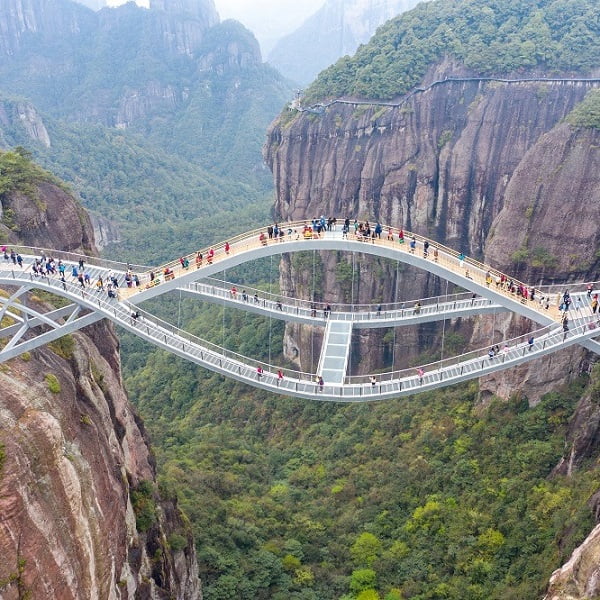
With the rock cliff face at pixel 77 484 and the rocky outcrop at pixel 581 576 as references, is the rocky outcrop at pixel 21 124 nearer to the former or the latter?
the rock cliff face at pixel 77 484

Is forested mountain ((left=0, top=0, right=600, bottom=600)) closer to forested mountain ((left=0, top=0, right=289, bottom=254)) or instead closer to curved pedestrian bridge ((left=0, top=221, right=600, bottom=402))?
curved pedestrian bridge ((left=0, top=221, right=600, bottom=402))

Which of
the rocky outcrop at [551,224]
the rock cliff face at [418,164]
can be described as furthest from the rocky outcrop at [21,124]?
the rocky outcrop at [551,224]

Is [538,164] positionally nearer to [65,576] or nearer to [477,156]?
[477,156]

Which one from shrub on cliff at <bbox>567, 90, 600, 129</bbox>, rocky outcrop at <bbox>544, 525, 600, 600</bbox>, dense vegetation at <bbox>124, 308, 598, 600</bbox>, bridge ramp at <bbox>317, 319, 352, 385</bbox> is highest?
shrub on cliff at <bbox>567, 90, 600, 129</bbox>

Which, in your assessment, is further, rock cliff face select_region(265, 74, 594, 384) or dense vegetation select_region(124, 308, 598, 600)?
rock cliff face select_region(265, 74, 594, 384)

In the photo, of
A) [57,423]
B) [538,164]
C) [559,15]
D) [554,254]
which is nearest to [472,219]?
[538,164]

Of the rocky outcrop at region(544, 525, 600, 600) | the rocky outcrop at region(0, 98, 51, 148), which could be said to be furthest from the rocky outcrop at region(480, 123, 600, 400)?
the rocky outcrop at region(0, 98, 51, 148)
